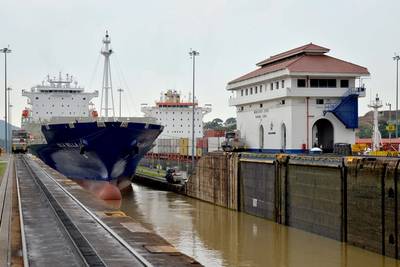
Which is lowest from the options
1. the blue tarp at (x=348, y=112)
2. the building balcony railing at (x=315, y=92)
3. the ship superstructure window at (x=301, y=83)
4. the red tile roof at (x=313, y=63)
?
the blue tarp at (x=348, y=112)

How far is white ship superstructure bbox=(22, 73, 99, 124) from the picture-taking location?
246 ft

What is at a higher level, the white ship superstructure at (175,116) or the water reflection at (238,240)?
the white ship superstructure at (175,116)

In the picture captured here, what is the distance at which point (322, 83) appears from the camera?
42469 mm

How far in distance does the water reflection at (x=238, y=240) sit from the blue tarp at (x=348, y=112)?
32.9 ft

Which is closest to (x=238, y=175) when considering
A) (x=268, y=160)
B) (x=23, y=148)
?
(x=268, y=160)

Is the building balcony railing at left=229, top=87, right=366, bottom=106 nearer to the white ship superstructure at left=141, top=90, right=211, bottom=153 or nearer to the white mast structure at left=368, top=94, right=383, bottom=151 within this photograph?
the white mast structure at left=368, top=94, right=383, bottom=151

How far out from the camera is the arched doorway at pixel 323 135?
42.2 meters

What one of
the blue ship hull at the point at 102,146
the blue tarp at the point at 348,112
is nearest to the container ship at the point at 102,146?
the blue ship hull at the point at 102,146

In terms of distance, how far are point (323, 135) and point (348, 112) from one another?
2.98m

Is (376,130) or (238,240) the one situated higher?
(376,130)

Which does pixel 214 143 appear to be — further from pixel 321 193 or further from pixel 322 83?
pixel 321 193

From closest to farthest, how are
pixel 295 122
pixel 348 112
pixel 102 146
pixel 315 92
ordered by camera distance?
1. pixel 315 92
2. pixel 295 122
3. pixel 348 112
4. pixel 102 146

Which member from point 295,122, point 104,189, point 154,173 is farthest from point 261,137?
point 154,173

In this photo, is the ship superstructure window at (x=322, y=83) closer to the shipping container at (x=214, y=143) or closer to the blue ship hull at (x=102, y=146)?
the blue ship hull at (x=102, y=146)
